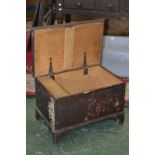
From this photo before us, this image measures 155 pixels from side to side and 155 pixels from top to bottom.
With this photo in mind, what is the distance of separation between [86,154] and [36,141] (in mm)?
234

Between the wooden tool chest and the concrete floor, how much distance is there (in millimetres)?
46

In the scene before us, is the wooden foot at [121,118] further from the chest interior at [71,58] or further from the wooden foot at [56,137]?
the wooden foot at [56,137]

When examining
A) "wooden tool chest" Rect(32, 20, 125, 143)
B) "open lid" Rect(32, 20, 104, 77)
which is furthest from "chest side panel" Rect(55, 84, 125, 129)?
"open lid" Rect(32, 20, 104, 77)

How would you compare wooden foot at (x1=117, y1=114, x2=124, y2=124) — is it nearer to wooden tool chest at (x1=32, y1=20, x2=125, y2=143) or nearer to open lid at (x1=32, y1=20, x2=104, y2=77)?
wooden tool chest at (x1=32, y1=20, x2=125, y2=143)

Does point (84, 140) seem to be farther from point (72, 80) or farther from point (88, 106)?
point (72, 80)

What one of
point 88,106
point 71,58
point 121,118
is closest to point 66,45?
point 71,58

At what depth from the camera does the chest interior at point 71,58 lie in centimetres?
148

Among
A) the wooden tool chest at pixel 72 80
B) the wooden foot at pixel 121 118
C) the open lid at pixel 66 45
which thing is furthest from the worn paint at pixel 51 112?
the wooden foot at pixel 121 118

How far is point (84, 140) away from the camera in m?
1.47

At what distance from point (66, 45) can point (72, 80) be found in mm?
190

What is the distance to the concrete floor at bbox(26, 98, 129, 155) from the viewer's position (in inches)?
55.1
